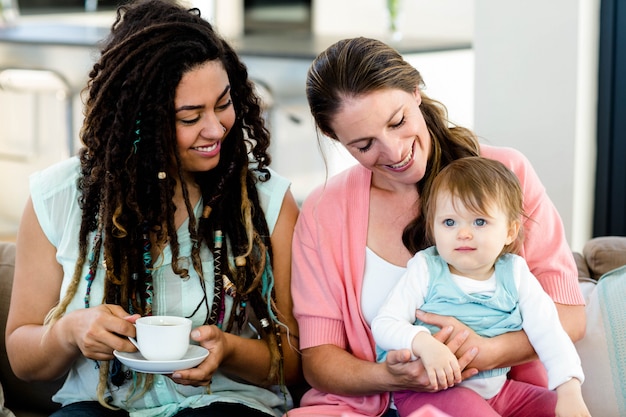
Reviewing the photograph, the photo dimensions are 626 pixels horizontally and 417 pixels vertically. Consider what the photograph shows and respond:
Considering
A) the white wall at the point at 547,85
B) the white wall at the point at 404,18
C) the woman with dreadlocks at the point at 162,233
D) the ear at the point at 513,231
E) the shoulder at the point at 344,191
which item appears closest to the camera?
the ear at the point at 513,231

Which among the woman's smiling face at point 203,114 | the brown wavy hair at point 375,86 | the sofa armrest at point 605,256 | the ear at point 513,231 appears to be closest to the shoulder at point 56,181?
the woman's smiling face at point 203,114

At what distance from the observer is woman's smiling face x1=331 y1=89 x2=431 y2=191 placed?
6.11 ft

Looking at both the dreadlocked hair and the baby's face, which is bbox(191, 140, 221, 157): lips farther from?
the baby's face

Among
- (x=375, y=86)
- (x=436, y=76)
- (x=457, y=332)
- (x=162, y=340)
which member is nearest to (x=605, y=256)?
(x=457, y=332)

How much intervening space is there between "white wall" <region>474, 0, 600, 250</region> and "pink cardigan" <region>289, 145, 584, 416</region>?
3.17ft

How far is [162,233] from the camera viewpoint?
2016 millimetres

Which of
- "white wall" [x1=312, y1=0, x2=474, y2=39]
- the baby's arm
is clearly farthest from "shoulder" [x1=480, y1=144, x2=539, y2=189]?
"white wall" [x1=312, y1=0, x2=474, y2=39]

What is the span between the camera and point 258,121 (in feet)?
6.98

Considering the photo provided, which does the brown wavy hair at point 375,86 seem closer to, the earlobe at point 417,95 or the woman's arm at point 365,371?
the earlobe at point 417,95

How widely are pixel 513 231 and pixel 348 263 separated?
1.17ft

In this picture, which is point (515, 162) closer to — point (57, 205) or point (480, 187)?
point (480, 187)

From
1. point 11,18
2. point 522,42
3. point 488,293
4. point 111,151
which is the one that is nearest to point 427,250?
point 488,293

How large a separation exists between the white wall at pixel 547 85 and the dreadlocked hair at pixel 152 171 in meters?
1.12

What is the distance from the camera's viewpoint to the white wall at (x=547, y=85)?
288cm
